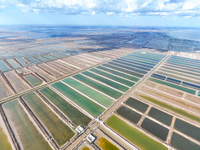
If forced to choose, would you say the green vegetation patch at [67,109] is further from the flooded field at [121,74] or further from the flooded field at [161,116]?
the flooded field at [121,74]

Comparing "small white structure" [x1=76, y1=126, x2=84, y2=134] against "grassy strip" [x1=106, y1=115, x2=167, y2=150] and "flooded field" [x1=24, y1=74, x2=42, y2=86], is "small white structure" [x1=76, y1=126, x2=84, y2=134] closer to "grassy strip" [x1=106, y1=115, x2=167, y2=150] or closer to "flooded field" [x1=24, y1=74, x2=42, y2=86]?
"grassy strip" [x1=106, y1=115, x2=167, y2=150]

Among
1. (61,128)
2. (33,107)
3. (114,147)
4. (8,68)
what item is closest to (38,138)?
(61,128)

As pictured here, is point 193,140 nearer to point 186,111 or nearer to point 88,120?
point 186,111

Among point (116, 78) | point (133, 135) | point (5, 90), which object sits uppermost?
point (5, 90)

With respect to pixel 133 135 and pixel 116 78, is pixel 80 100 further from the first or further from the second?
pixel 116 78

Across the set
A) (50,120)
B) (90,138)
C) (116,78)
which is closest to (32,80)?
(50,120)

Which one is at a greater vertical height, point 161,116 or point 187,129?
point 161,116
